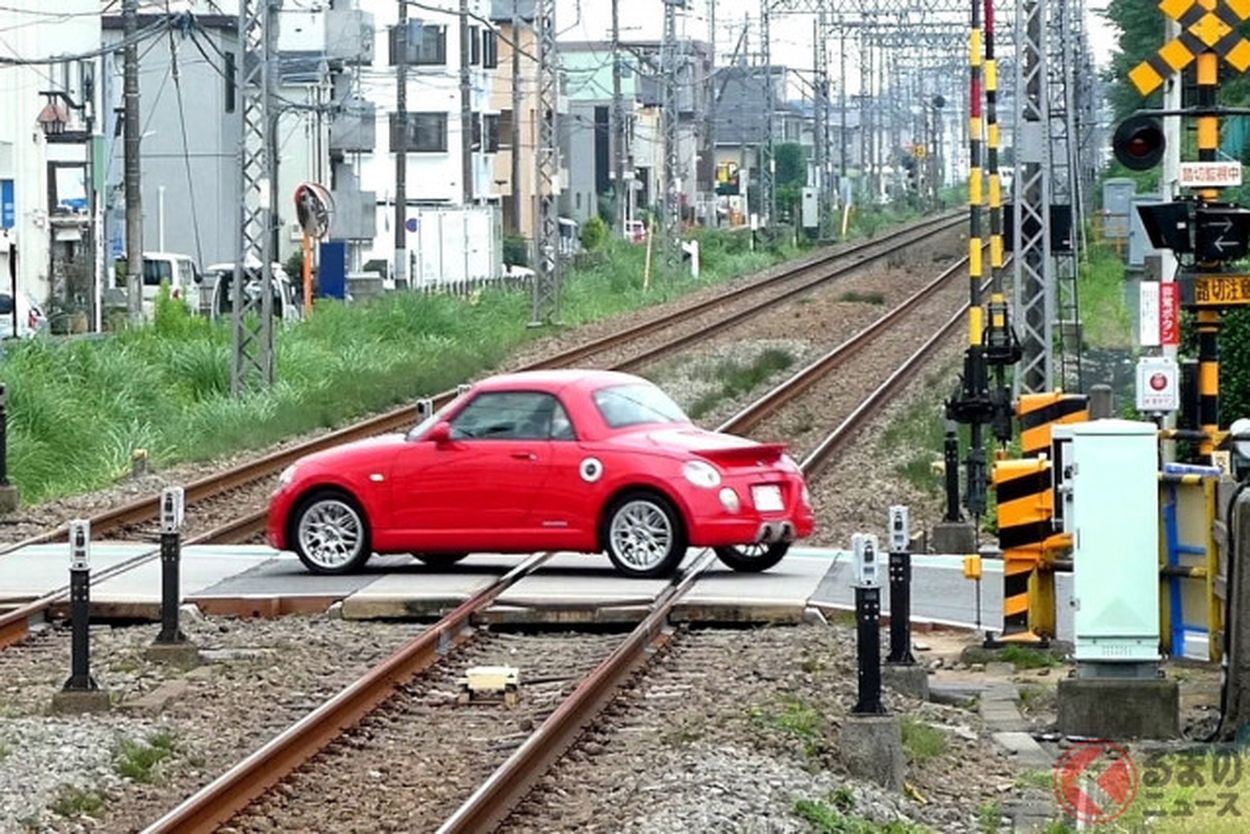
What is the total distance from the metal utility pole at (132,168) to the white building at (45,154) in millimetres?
8951

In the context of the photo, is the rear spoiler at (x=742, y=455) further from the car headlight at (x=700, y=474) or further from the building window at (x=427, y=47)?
the building window at (x=427, y=47)

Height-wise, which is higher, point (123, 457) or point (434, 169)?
point (434, 169)

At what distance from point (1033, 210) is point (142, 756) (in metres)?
18.1

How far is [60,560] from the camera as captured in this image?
20562 mm

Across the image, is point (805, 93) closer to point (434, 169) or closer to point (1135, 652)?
point (434, 169)

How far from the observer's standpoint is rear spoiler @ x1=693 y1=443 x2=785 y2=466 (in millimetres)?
18703

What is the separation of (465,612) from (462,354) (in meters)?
24.7

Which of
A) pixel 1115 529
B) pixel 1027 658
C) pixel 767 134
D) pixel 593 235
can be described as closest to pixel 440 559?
pixel 1027 658

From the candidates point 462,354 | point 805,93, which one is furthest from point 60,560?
point 805,93

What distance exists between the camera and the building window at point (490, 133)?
91.3 meters

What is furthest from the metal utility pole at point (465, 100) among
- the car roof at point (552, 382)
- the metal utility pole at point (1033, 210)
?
the car roof at point (552, 382)

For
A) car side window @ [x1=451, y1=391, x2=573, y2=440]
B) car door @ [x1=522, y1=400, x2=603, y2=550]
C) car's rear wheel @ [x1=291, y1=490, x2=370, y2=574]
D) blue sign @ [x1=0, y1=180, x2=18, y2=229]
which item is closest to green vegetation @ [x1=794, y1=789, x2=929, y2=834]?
car door @ [x1=522, y1=400, x2=603, y2=550]

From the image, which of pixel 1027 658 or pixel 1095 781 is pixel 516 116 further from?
pixel 1095 781

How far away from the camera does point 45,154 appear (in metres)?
60.6
